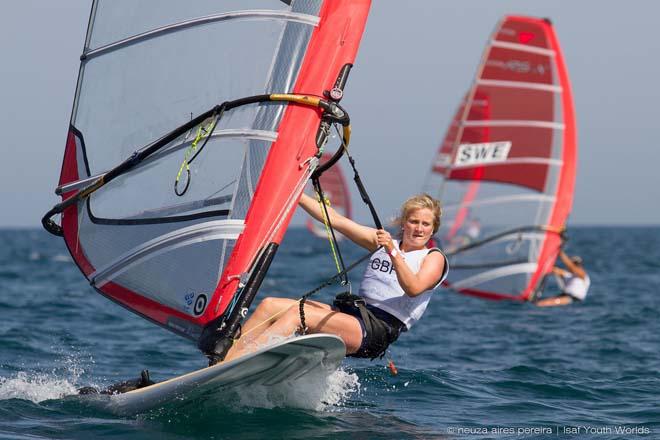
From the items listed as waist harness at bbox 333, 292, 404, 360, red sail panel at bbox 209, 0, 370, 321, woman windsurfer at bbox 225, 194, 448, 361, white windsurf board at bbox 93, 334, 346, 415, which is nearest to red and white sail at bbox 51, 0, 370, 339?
red sail panel at bbox 209, 0, 370, 321

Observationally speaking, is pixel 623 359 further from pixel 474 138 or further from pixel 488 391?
pixel 474 138

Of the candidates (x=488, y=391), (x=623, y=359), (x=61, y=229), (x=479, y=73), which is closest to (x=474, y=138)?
(x=479, y=73)

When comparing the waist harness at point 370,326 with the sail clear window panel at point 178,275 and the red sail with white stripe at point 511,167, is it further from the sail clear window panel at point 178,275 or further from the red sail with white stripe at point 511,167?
the red sail with white stripe at point 511,167

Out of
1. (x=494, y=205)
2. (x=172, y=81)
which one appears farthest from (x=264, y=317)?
(x=494, y=205)

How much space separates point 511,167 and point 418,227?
11.3 meters

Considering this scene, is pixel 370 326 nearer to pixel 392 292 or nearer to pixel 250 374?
pixel 392 292

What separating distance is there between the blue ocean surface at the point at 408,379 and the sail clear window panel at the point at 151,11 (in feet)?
7.52

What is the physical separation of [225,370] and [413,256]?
1.36m

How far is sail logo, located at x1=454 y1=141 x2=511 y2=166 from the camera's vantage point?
16.8 metres

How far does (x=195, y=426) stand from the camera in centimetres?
547

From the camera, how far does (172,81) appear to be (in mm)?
6125

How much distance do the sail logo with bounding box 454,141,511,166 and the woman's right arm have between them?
1105cm

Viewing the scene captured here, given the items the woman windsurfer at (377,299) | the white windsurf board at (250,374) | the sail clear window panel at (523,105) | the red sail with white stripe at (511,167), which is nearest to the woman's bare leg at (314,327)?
the woman windsurfer at (377,299)

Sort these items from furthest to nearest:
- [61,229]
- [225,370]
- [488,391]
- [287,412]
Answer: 1. [488,391]
2. [61,229]
3. [287,412]
4. [225,370]
